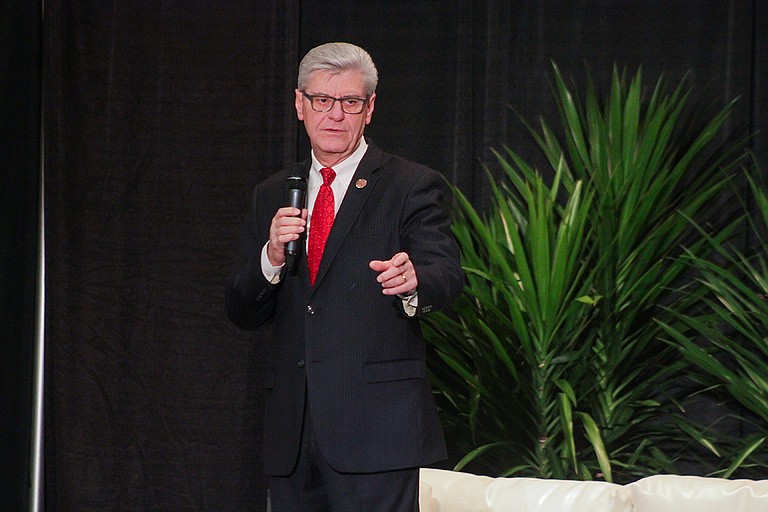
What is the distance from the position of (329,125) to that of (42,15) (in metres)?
2.33

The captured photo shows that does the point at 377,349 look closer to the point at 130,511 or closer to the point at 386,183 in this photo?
the point at 386,183

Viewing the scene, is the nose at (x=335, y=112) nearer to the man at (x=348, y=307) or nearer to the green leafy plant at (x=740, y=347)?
the man at (x=348, y=307)

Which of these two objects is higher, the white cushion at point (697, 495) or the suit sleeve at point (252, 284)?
the suit sleeve at point (252, 284)

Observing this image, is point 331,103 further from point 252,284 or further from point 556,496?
point 556,496

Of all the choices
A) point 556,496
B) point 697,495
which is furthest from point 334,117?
point 697,495

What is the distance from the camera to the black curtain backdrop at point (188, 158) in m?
3.76

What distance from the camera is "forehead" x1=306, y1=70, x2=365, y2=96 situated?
6.72ft

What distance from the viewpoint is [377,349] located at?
6.36 feet

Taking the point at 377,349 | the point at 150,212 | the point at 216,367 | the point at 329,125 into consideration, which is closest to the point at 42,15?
the point at 150,212

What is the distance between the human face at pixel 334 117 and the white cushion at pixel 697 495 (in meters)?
0.90

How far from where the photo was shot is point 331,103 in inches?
80.7

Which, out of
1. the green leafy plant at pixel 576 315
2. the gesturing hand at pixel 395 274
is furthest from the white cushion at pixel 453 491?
the green leafy plant at pixel 576 315

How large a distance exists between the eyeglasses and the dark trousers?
0.62m

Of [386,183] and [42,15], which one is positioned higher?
[42,15]
